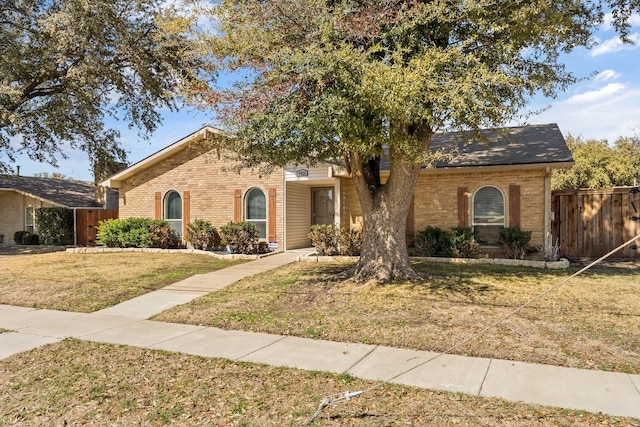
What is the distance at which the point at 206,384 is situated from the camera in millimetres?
4555

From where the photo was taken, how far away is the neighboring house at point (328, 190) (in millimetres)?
13273

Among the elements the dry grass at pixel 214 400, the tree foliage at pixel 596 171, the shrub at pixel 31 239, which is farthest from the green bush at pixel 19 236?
the tree foliage at pixel 596 171

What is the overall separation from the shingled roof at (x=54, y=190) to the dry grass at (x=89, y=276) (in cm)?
808

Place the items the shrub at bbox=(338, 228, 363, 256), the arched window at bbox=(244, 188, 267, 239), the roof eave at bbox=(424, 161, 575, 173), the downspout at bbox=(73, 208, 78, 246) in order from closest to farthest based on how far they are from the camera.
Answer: the roof eave at bbox=(424, 161, 575, 173) < the shrub at bbox=(338, 228, 363, 256) < the arched window at bbox=(244, 188, 267, 239) < the downspout at bbox=(73, 208, 78, 246)

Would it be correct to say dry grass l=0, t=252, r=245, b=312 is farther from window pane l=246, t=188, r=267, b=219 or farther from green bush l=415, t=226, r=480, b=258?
green bush l=415, t=226, r=480, b=258

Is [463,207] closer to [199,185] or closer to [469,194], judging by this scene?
[469,194]

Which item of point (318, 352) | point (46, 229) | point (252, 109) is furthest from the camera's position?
point (46, 229)

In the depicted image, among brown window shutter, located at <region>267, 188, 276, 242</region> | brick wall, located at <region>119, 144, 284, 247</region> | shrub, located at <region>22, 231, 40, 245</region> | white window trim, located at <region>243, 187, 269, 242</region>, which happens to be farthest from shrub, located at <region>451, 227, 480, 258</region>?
shrub, located at <region>22, 231, 40, 245</region>

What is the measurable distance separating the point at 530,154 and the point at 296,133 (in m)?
8.59

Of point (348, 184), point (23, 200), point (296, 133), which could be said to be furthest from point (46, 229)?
point (296, 133)

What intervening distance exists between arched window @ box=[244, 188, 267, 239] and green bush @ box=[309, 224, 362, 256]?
3.10m

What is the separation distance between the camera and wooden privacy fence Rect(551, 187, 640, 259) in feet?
42.4

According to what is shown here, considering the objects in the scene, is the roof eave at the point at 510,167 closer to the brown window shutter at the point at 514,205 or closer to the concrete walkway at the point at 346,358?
the brown window shutter at the point at 514,205

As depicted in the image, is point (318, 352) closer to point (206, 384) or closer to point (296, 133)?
point (206, 384)
